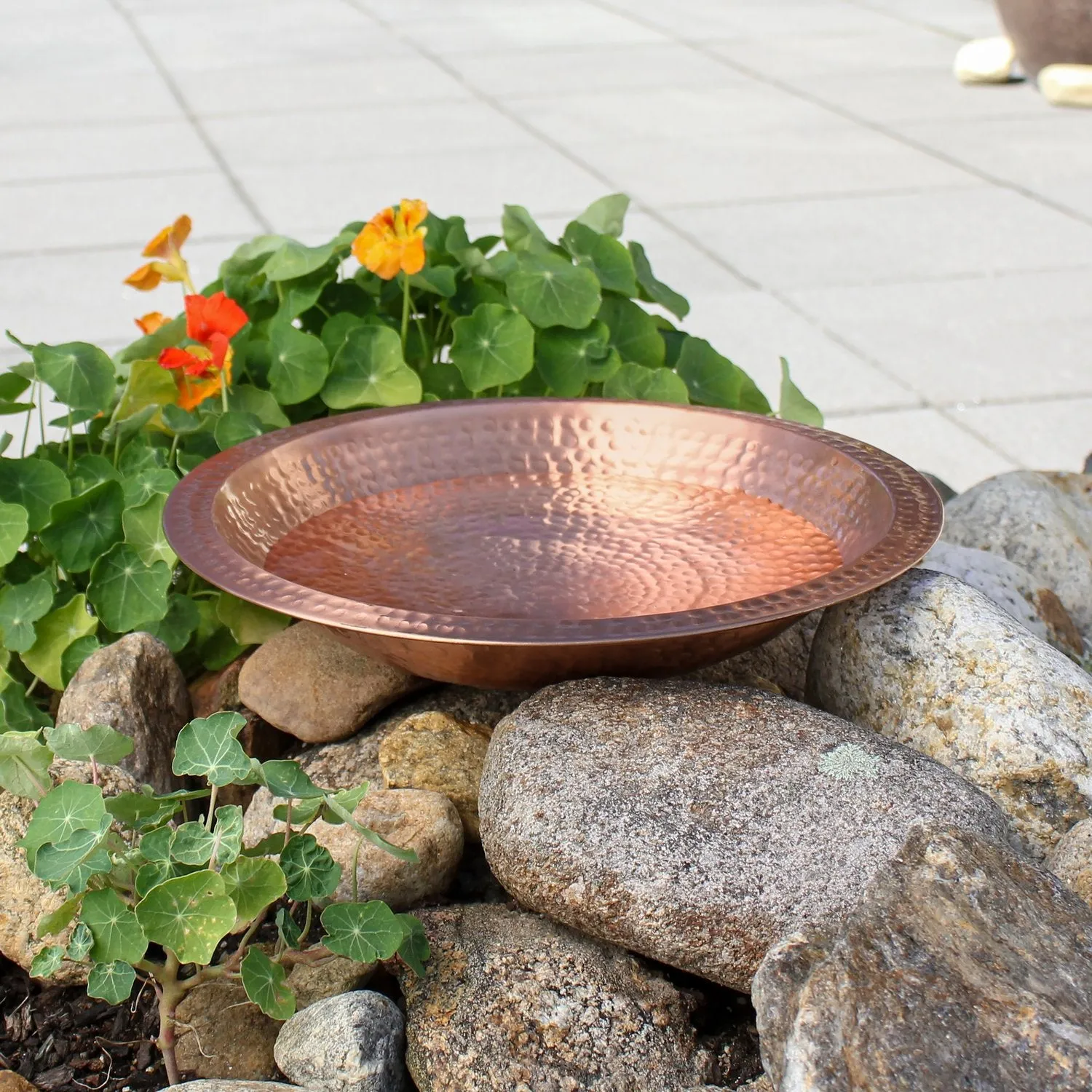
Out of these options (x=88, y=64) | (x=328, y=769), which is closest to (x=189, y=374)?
(x=328, y=769)

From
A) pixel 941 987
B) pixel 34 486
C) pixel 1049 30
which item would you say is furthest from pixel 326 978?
pixel 1049 30

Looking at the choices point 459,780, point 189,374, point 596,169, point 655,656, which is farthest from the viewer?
point 596,169

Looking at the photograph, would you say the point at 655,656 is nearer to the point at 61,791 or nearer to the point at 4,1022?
the point at 61,791

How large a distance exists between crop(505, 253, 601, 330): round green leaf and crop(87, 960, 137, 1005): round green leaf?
1.38m

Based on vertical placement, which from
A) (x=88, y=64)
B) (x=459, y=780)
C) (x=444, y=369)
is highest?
(x=444, y=369)

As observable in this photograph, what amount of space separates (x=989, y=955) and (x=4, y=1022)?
1.17m

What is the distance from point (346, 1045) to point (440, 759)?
51cm

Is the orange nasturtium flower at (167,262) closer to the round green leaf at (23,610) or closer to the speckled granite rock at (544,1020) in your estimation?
the round green leaf at (23,610)

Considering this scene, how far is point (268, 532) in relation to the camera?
6.90 feet

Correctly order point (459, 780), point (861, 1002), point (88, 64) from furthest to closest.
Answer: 1. point (88, 64)
2. point (459, 780)
3. point (861, 1002)

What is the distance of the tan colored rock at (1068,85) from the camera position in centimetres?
717

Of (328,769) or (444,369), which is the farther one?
(444,369)

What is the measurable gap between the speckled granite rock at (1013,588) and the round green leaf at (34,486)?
1354 millimetres

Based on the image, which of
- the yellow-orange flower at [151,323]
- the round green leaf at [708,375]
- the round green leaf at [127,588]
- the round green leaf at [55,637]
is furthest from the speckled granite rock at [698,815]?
the yellow-orange flower at [151,323]
